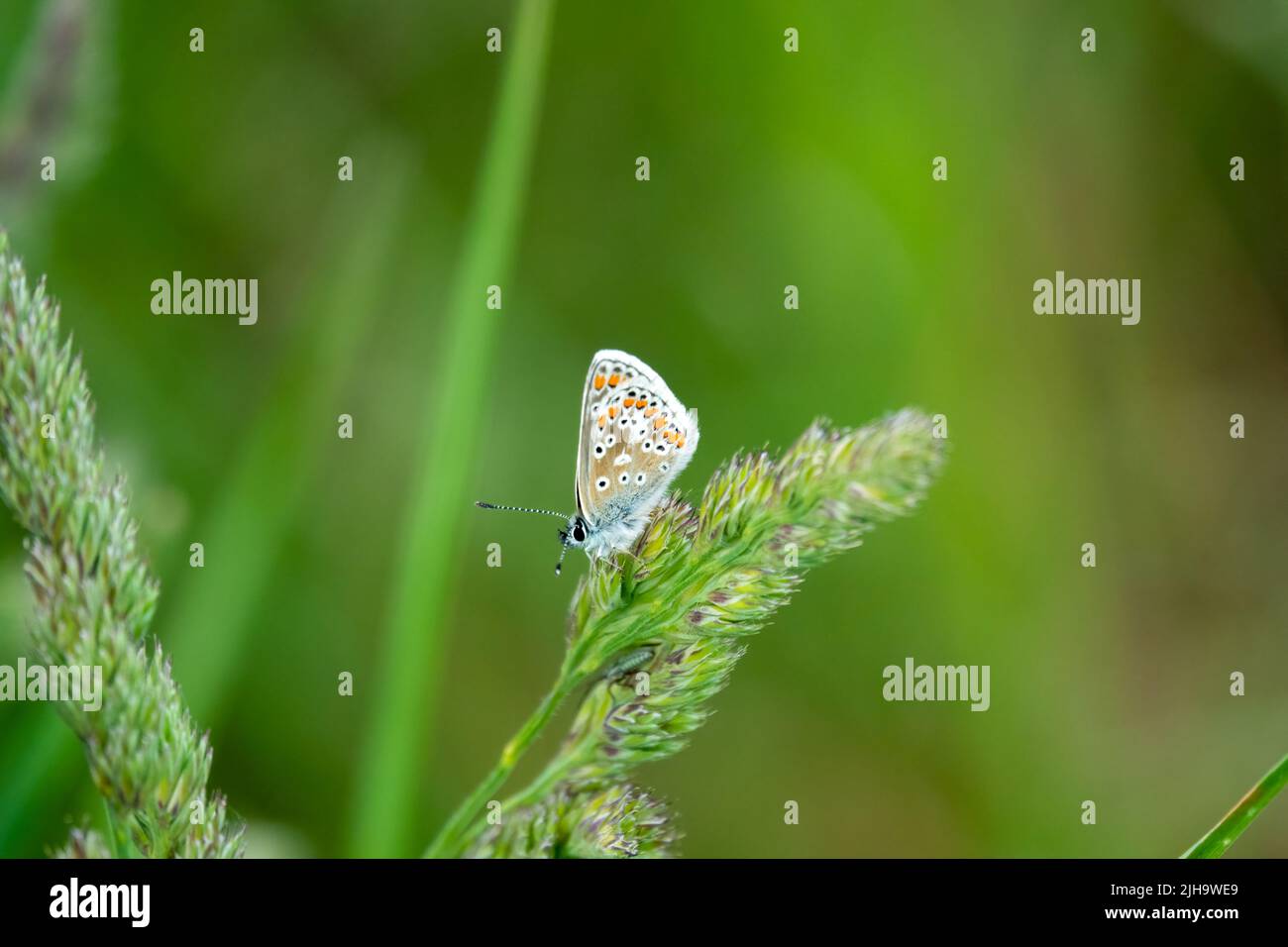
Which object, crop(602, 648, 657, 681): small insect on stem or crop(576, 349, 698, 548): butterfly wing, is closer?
crop(602, 648, 657, 681): small insect on stem

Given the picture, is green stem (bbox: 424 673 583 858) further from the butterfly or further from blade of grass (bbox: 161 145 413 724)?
blade of grass (bbox: 161 145 413 724)

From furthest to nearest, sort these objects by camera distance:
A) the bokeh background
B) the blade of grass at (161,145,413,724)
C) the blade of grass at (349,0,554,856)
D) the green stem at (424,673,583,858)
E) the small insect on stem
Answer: the bokeh background
the blade of grass at (161,145,413,724)
the blade of grass at (349,0,554,856)
the small insect on stem
the green stem at (424,673,583,858)

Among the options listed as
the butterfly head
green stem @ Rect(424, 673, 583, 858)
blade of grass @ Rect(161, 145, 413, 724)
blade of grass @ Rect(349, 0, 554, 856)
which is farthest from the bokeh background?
green stem @ Rect(424, 673, 583, 858)

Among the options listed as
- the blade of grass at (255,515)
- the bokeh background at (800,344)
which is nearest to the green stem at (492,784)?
the blade of grass at (255,515)

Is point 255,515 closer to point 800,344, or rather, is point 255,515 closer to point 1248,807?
point 1248,807

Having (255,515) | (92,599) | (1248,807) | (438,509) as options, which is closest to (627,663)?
(438,509)

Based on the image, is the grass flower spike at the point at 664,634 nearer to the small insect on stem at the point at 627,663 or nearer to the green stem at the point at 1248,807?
the small insect on stem at the point at 627,663
